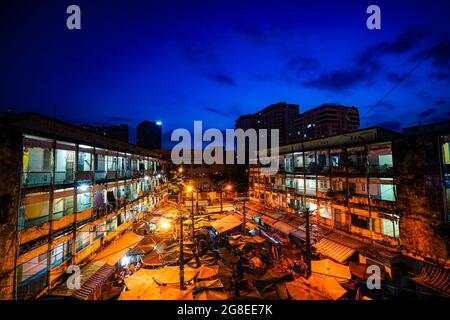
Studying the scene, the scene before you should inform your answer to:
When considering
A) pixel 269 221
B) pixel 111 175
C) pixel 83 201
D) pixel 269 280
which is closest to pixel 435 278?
pixel 269 280

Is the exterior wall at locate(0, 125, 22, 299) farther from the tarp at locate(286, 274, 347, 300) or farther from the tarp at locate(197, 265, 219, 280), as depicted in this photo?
the tarp at locate(286, 274, 347, 300)

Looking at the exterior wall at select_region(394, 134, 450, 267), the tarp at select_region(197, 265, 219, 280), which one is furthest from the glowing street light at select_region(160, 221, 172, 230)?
the exterior wall at select_region(394, 134, 450, 267)

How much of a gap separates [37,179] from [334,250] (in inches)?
923

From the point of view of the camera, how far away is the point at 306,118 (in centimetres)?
9438

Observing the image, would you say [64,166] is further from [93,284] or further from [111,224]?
[93,284]

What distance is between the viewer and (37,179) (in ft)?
43.9

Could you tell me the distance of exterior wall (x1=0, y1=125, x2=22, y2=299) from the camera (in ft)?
34.9

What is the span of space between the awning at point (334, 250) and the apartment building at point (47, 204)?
18845 mm

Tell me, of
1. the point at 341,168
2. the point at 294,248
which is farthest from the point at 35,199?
the point at 341,168

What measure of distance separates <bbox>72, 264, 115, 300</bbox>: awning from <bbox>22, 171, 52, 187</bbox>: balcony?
24.1 feet
